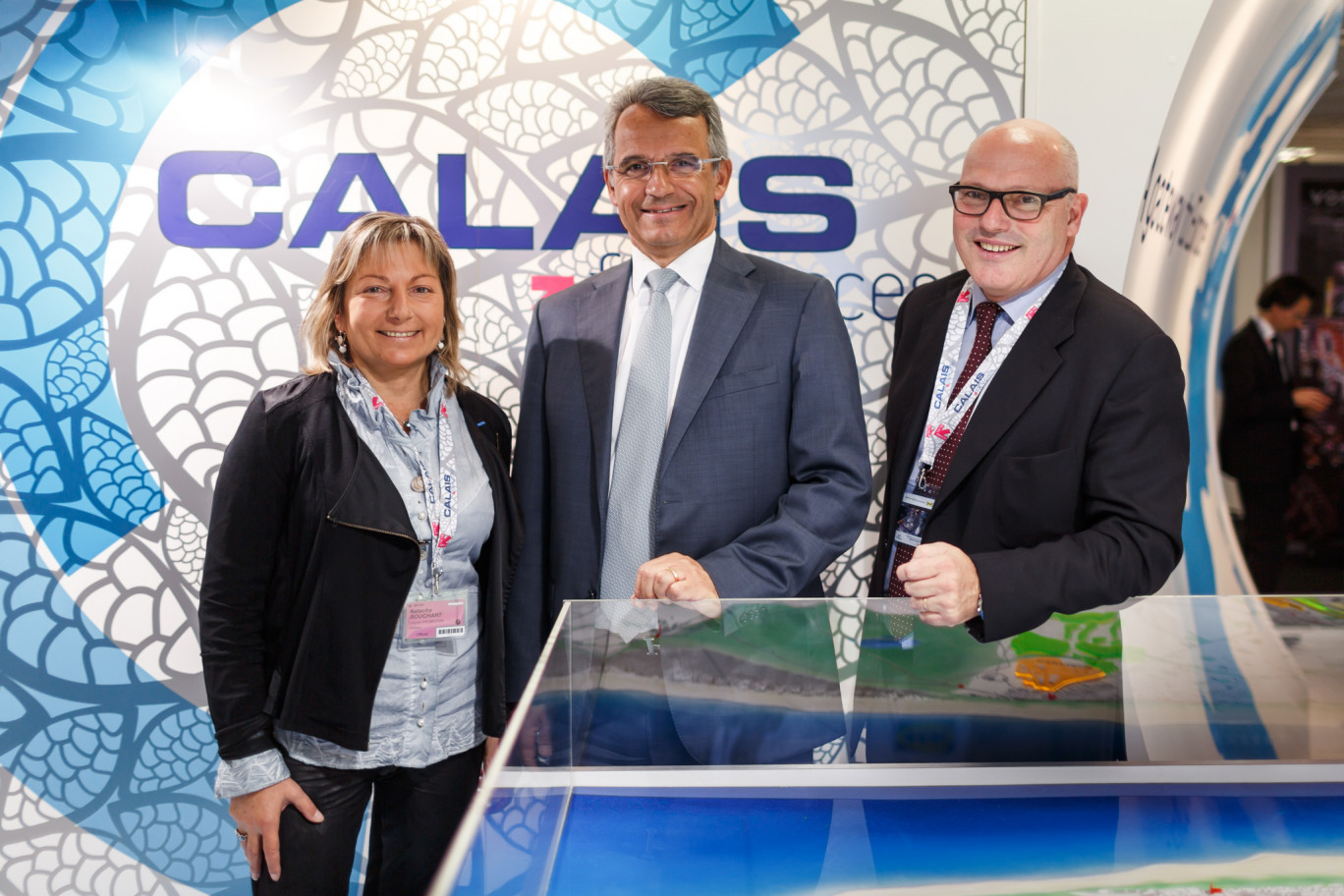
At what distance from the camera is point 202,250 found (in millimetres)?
2916

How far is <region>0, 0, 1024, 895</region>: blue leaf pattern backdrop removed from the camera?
2879 millimetres

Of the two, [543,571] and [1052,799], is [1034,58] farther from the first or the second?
[1052,799]

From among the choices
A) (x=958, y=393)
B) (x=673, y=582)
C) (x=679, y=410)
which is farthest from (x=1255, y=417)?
(x=673, y=582)

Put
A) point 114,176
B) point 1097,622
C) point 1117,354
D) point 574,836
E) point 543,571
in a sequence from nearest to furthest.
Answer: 1. point 574,836
2. point 1097,622
3. point 1117,354
4. point 543,571
5. point 114,176

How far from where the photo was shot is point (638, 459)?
6.80 feet

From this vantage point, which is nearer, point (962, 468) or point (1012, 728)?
point (1012, 728)

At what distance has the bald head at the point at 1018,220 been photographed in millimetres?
2059

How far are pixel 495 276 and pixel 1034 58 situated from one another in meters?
1.90

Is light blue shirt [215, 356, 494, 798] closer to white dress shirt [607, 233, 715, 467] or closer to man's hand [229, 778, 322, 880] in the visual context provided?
man's hand [229, 778, 322, 880]

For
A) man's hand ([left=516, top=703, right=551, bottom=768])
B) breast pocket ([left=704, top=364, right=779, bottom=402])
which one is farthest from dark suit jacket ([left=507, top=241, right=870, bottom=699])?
man's hand ([left=516, top=703, right=551, bottom=768])

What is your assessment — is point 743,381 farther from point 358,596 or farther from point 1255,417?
Result: point 1255,417

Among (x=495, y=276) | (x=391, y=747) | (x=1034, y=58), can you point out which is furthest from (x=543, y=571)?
(x=1034, y=58)

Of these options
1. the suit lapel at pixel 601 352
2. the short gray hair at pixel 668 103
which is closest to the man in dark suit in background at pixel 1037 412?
the short gray hair at pixel 668 103

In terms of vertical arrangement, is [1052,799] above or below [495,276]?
below
